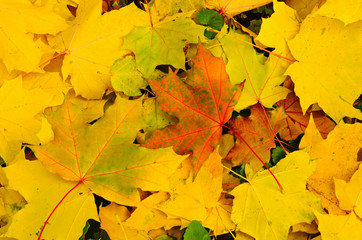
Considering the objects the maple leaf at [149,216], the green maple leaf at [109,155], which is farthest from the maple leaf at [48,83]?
the maple leaf at [149,216]

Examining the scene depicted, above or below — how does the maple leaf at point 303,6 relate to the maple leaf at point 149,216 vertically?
above

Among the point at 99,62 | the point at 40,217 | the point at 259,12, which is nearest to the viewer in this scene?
the point at 40,217

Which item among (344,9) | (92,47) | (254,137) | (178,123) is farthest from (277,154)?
(92,47)

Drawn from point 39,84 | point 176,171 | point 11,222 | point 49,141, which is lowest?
point 11,222

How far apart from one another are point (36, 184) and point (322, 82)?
85 centimetres

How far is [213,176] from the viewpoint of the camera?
37.2 inches

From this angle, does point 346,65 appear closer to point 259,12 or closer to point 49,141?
point 259,12

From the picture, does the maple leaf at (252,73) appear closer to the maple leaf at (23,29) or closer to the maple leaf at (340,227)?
the maple leaf at (340,227)

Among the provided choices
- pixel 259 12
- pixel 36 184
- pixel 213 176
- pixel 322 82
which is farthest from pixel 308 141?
pixel 36 184

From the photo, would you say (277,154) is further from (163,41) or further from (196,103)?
(163,41)

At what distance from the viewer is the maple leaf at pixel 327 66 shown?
38.0 inches

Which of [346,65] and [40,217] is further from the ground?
[346,65]

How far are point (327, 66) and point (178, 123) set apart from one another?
47 cm

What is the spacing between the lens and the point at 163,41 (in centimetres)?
97
